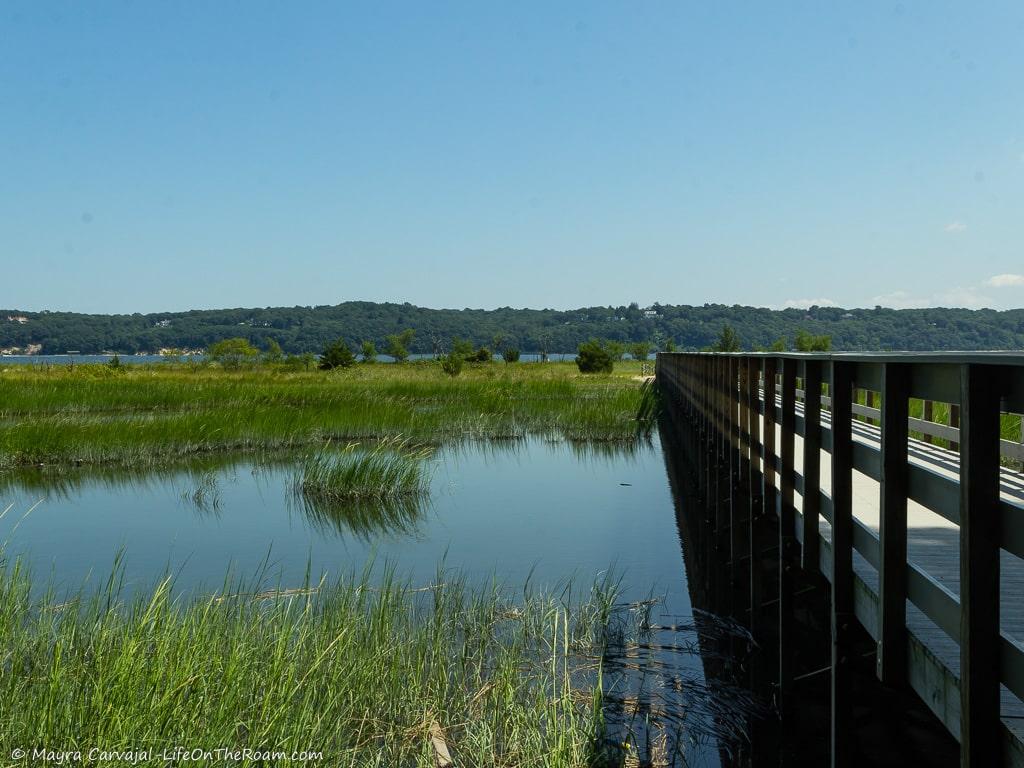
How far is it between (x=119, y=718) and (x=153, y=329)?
460ft

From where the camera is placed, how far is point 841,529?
3.94 m

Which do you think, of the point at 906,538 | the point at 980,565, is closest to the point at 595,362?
the point at 906,538

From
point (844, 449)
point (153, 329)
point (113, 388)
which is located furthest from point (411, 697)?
point (153, 329)

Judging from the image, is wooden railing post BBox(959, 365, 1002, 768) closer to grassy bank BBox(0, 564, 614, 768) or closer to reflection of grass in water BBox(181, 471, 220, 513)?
grassy bank BBox(0, 564, 614, 768)

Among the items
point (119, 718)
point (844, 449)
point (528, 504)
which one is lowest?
point (528, 504)

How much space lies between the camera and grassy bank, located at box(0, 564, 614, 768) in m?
3.67

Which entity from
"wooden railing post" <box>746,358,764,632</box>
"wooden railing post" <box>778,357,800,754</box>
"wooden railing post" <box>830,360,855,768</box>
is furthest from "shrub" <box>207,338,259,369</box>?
"wooden railing post" <box>830,360,855,768</box>

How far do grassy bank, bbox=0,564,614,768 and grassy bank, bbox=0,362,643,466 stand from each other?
35.0 feet

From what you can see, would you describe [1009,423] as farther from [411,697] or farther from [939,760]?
[411,697]

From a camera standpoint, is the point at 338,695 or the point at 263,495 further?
the point at 263,495

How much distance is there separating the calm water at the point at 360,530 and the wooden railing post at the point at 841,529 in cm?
137

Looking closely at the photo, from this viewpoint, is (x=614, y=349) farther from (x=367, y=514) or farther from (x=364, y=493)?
(x=367, y=514)

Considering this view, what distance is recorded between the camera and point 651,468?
51.6 ft

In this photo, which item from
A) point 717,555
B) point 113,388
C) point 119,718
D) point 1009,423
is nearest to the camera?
point 119,718
